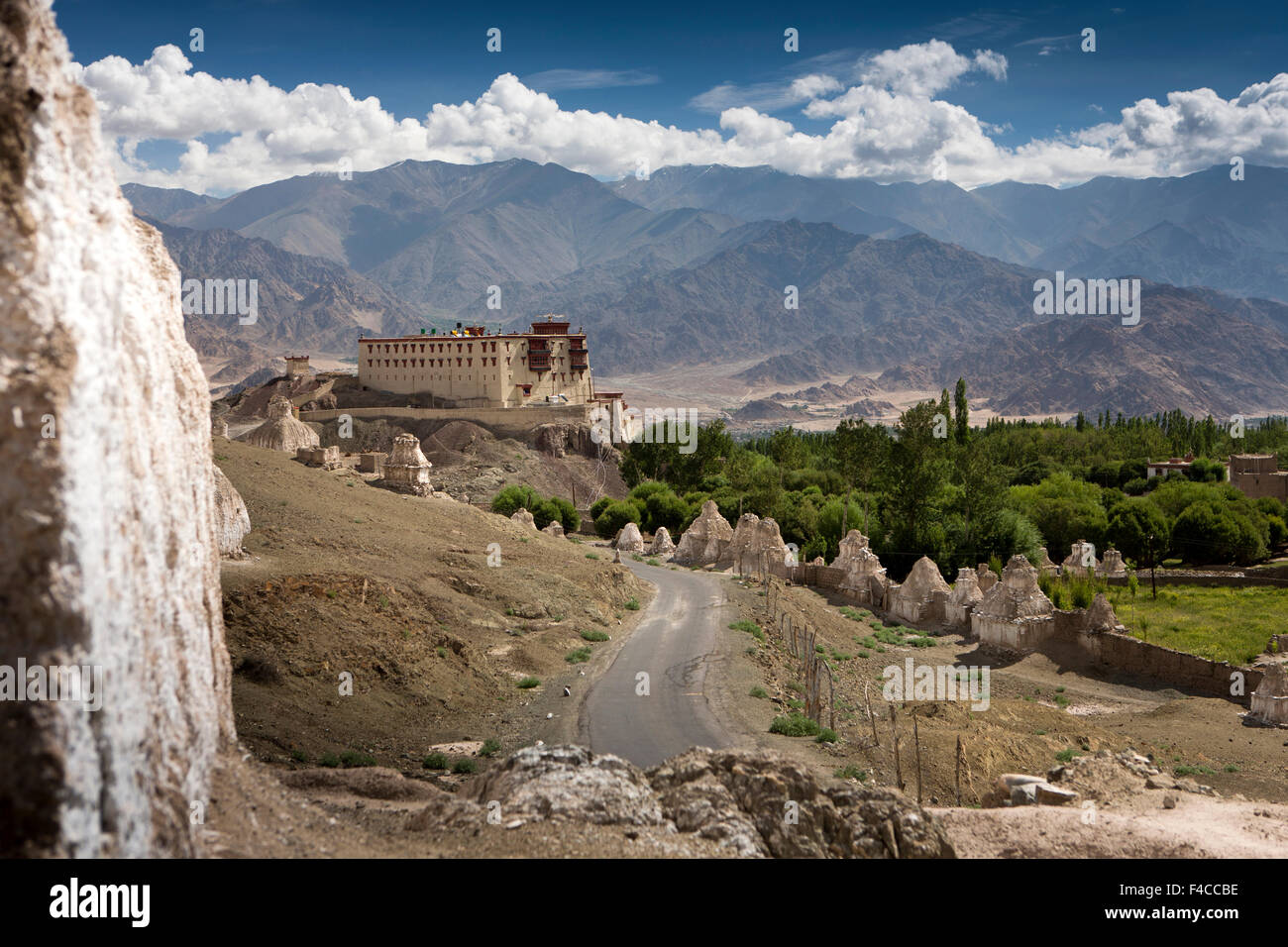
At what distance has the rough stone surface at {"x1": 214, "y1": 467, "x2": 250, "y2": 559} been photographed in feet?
81.3

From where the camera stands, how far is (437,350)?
99562 millimetres

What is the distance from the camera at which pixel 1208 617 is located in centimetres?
4156

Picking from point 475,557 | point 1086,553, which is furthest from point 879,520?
point 475,557

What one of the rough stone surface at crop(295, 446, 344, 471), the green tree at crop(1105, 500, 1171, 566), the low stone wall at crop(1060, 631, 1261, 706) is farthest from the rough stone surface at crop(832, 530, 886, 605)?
the rough stone surface at crop(295, 446, 344, 471)

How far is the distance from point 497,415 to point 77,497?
85.5 m

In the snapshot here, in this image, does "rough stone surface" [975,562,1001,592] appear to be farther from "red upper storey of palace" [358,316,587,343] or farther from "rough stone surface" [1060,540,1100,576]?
"red upper storey of palace" [358,316,587,343]

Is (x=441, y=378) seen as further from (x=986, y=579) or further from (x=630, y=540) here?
(x=986, y=579)

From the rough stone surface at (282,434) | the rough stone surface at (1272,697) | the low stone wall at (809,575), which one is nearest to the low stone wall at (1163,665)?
the rough stone surface at (1272,697)

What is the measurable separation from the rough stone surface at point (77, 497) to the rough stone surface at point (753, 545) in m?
38.8

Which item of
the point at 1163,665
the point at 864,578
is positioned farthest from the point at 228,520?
the point at 864,578

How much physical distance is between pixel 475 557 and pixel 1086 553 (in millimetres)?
31363

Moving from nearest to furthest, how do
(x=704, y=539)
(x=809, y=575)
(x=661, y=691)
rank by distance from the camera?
1. (x=661, y=691)
2. (x=809, y=575)
3. (x=704, y=539)

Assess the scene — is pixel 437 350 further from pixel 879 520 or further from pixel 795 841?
pixel 795 841

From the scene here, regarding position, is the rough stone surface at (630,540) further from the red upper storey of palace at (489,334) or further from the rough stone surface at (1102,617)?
the red upper storey of palace at (489,334)
